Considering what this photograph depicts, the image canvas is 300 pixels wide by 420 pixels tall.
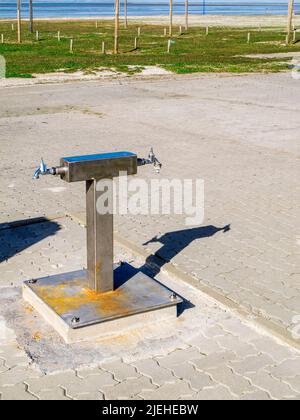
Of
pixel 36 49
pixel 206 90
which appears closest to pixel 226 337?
pixel 206 90

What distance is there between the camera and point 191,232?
28.1 ft

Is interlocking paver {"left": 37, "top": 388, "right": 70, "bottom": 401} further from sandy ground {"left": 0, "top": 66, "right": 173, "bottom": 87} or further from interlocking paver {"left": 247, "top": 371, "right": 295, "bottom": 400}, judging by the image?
sandy ground {"left": 0, "top": 66, "right": 173, "bottom": 87}

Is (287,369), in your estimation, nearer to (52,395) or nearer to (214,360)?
(214,360)

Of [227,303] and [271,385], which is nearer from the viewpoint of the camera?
[271,385]

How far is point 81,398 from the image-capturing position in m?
4.82

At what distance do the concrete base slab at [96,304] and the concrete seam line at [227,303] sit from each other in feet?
1.82

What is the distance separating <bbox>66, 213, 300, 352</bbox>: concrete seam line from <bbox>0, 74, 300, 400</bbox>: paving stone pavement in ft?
0.22

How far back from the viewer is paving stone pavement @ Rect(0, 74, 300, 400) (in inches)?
200

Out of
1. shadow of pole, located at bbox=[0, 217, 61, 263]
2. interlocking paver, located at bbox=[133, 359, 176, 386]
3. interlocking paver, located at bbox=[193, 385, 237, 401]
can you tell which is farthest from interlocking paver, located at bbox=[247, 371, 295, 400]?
shadow of pole, located at bbox=[0, 217, 61, 263]

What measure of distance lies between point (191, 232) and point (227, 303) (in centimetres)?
234

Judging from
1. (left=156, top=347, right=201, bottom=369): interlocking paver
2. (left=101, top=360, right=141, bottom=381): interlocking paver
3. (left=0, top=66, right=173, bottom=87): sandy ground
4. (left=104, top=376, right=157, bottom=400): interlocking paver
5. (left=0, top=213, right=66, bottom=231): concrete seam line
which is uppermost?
(left=104, top=376, right=157, bottom=400): interlocking paver

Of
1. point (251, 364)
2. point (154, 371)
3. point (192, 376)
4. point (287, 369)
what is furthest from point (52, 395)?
point (287, 369)

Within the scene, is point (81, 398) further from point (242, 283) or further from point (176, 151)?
point (176, 151)
